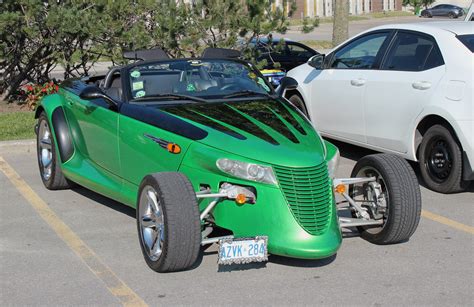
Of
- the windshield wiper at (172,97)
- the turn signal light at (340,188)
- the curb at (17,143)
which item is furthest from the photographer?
the curb at (17,143)

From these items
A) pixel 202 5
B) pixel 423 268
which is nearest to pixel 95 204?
pixel 423 268

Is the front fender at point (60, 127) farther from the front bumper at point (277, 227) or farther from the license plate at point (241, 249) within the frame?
the license plate at point (241, 249)

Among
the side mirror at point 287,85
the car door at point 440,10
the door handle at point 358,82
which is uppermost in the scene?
the side mirror at point 287,85

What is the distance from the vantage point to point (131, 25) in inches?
506

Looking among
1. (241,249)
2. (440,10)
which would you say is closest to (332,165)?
(241,249)

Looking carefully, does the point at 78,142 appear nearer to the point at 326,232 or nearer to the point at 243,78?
the point at 243,78

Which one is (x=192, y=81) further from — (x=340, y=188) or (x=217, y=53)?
(x=340, y=188)

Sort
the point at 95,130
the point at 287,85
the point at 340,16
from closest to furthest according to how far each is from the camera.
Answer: the point at 95,130 → the point at 287,85 → the point at 340,16

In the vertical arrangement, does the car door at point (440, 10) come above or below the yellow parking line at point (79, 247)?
below

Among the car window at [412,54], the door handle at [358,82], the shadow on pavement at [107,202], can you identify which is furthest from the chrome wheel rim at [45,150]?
the car window at [412,54]

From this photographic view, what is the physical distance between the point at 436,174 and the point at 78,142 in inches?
137

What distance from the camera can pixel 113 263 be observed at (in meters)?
5.72

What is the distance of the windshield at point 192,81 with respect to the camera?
21.8ft

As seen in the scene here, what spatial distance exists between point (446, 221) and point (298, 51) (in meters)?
11.0
